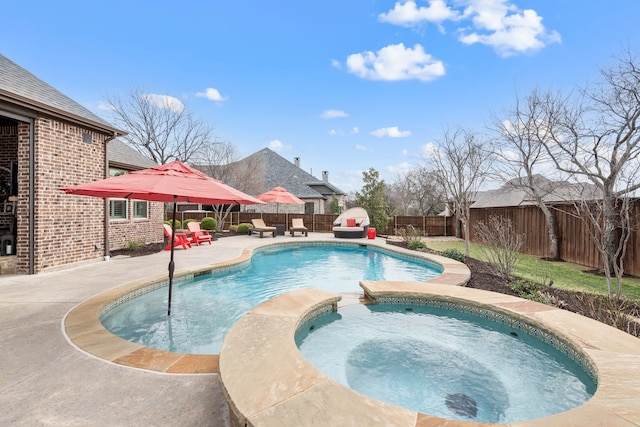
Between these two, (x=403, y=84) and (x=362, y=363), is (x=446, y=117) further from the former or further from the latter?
(x=362, y=363)

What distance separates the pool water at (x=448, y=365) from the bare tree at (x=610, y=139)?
211 inches

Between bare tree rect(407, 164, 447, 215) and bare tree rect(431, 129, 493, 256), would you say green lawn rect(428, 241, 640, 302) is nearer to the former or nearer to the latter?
bare tree rect(431, 129, 493, 256)

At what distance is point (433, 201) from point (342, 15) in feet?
72.1

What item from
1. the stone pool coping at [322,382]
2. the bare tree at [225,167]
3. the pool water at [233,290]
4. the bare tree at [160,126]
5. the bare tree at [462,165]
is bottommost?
the pool water at [233,290]

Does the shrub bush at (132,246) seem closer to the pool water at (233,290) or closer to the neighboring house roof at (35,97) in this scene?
the neighboring house roof at (35,97)

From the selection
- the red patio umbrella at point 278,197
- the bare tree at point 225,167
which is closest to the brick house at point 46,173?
the red patio umbrella at point 278,197

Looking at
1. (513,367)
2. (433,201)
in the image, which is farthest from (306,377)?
(433,201)

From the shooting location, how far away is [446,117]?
533 inches

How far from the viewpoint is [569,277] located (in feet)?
26.5

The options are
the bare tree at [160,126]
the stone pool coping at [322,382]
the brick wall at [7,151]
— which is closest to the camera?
the stone pool coping at [322,382]

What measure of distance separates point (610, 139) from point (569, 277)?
4224 millimetres

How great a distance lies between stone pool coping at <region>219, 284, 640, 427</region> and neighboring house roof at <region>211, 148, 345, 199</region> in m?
25.0

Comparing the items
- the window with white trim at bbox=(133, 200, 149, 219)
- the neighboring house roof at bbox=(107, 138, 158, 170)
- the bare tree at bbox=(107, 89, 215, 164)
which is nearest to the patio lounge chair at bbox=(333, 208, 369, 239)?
the window with white trim at bbox=(133, 200, 149, 219)

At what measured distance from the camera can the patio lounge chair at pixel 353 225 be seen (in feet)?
53.9
